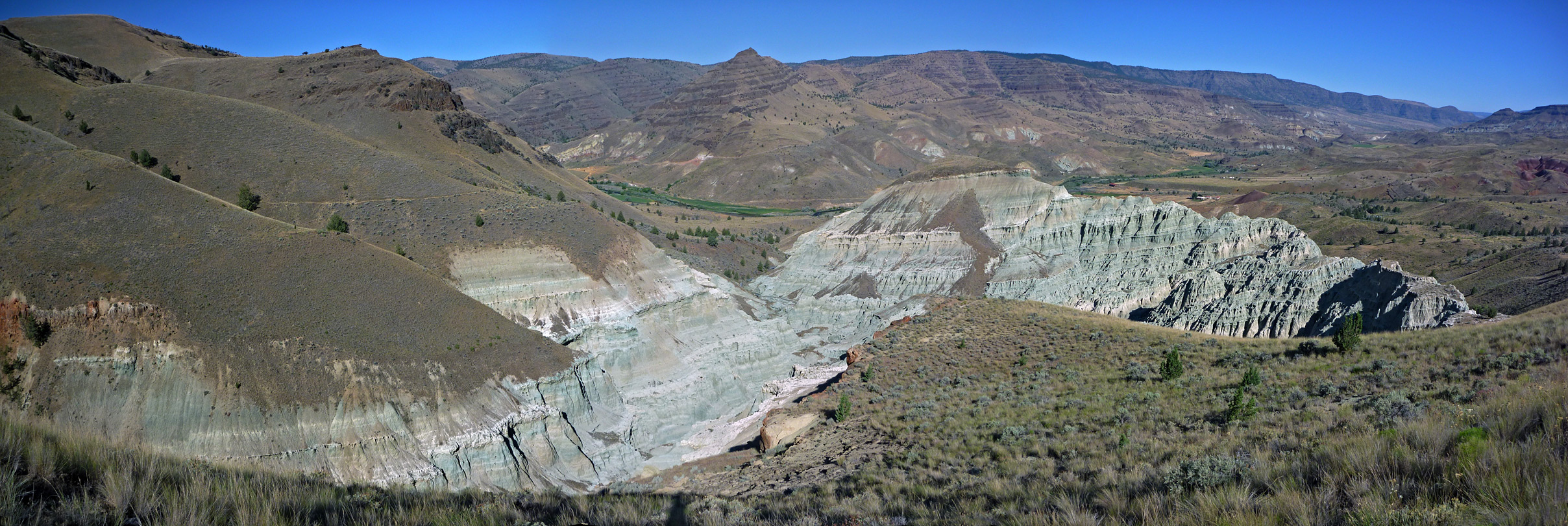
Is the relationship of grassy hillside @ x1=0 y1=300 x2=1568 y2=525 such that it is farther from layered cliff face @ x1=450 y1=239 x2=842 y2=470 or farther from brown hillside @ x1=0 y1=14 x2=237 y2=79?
brown hillside @ x1=0 y1=14 x2=237 y2=79

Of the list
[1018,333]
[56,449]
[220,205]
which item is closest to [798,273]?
[1018,333]

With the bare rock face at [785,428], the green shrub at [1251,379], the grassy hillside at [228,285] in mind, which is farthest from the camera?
the bare rock face at [785,428]

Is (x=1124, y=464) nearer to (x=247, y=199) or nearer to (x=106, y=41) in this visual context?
(x=247, y=199)

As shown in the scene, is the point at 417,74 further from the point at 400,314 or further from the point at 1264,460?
the point at 1264,460

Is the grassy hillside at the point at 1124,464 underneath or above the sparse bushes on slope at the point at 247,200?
underneath

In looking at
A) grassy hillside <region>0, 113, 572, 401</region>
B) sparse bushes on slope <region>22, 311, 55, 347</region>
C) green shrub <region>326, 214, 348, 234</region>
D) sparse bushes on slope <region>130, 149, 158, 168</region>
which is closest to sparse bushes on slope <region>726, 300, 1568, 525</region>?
grassy hillside <region>0, 113, 572, 401</region>

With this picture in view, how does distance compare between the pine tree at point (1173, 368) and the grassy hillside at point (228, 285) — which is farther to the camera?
the grassy hillside at point (228, 285)

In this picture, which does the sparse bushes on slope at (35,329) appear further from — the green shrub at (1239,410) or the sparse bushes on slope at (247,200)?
the green shrub at (1239,410)

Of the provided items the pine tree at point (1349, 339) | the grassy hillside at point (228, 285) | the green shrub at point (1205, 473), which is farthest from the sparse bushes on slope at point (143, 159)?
the pine tree at point (1349, 339)
